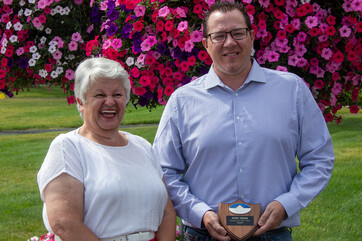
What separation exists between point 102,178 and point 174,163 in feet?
1.70

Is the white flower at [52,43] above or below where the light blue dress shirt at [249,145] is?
above

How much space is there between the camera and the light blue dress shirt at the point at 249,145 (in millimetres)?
2543

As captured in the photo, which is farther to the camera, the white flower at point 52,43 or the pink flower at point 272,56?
the white flower at point 52,43

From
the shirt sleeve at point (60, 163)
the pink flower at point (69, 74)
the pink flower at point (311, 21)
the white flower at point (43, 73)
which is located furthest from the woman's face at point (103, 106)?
the white flower at point (43, 73)

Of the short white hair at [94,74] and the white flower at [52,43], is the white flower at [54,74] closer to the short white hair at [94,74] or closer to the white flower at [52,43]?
the white flower at [52,43]

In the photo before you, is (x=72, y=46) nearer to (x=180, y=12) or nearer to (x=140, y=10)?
(x=140, y=10)

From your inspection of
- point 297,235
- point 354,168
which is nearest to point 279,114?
point 297,235

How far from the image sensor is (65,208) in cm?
218

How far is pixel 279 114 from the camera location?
2.55 m

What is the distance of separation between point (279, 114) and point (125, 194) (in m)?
0.89

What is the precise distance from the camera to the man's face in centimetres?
260

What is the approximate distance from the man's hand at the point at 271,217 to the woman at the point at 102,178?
1.49 ft

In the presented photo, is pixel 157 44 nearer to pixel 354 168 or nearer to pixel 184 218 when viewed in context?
pixel 184 218

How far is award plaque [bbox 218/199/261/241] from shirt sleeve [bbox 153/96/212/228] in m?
0.17
